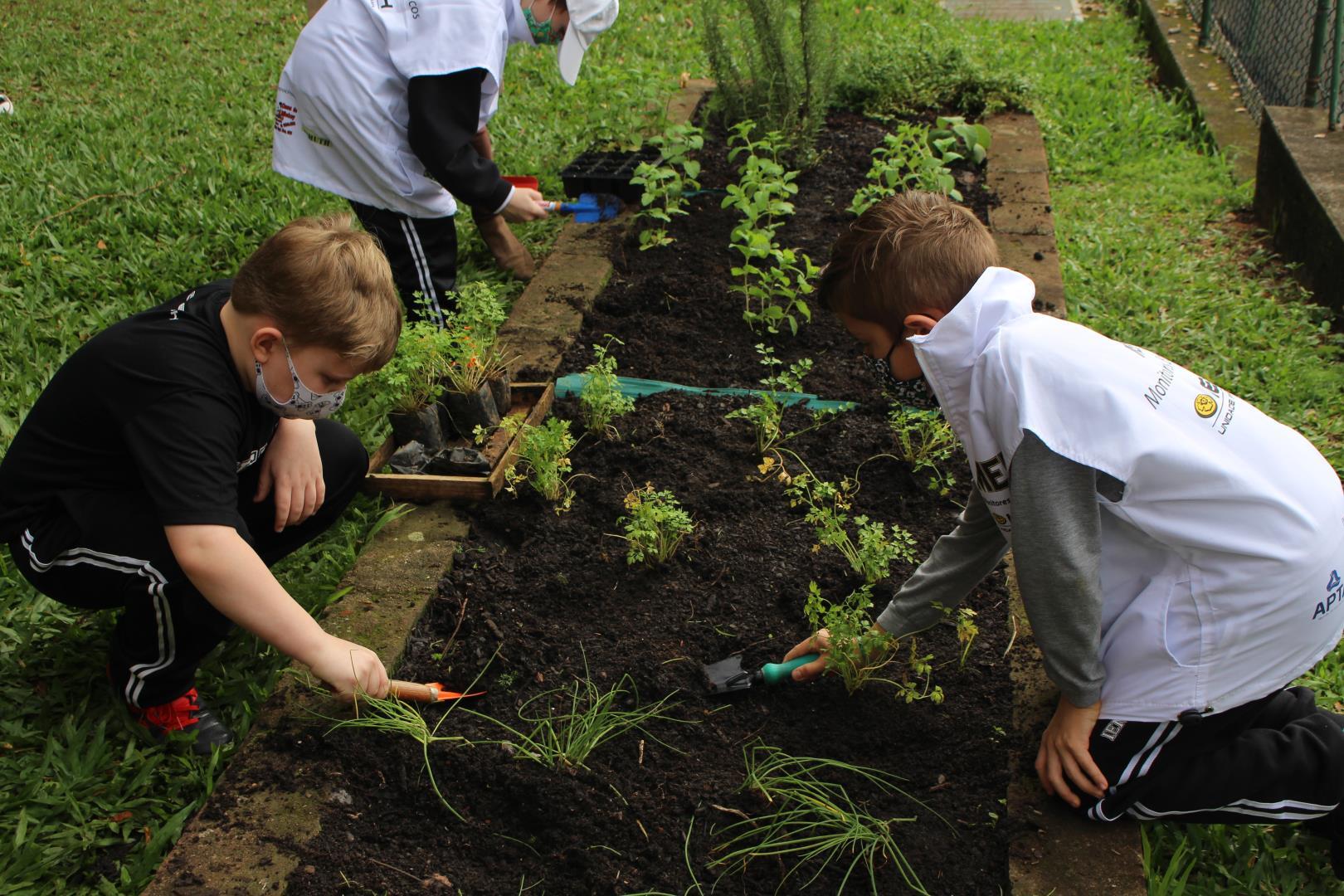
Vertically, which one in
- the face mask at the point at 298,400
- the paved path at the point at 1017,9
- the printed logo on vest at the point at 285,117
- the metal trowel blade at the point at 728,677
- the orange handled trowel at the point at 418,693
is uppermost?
the printed logo on vest at the point at 285,117

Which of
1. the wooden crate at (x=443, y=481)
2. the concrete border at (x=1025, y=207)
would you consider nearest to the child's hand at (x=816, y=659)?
the wooden crate at (x=443, y=481)

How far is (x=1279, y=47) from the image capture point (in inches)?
245

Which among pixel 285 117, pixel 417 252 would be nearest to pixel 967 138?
pixel 417 252

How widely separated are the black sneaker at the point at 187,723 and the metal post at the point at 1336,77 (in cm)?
524

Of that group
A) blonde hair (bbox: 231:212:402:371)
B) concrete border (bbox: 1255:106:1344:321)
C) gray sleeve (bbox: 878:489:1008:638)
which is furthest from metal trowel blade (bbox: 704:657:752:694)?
concrete border (bbox: 1255:106:1344:321)

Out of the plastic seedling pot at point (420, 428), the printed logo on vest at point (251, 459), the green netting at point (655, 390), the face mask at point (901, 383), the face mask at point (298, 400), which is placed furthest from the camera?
the green netting at point (655, 390)

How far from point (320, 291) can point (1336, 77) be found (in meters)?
4.86

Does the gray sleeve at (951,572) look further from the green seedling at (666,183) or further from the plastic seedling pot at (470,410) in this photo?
the green seedling at (666,183)

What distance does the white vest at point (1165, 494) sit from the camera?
75.0 inches

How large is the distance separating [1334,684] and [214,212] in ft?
15.6

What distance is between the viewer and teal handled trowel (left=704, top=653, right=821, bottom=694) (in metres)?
2.57

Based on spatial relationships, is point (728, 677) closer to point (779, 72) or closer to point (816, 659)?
point (816, 659)

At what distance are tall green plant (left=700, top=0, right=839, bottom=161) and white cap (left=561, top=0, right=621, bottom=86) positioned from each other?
1799mm

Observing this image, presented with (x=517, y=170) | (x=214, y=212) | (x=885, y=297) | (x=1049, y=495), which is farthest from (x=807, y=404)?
(x=214, y=212)
